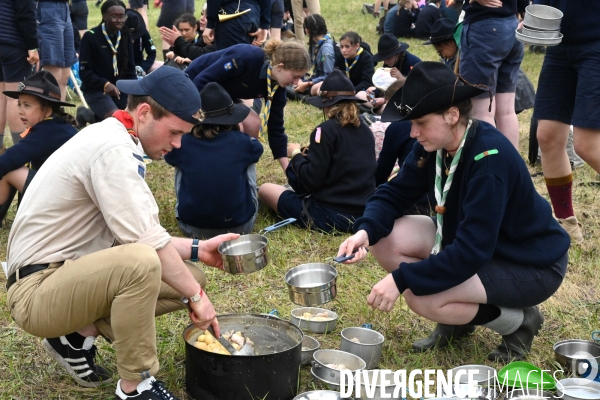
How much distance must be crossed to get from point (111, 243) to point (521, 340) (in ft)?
6.27

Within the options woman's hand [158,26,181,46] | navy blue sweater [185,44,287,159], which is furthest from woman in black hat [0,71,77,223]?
woman's hand [158,26,181,46]

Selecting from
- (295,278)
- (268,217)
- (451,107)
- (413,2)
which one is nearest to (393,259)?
(295,278)

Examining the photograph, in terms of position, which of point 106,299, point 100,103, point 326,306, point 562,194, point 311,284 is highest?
point 106,299

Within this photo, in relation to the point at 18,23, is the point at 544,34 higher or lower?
higher

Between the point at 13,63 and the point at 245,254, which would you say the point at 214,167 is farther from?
the point at 13,63

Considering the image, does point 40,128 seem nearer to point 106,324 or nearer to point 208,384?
point 106,324

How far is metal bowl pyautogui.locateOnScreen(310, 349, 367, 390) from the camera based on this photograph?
3131mm

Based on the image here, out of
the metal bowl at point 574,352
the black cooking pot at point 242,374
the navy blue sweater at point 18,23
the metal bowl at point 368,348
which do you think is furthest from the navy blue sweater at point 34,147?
the metal bowl at point 574,352

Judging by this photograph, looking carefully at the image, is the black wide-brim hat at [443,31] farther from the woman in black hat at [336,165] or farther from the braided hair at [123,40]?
the braided hair at [123,40]

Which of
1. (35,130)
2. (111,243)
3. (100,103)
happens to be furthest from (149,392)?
(100,103)

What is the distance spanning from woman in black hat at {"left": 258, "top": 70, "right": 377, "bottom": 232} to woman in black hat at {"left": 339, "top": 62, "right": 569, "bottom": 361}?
1.52 meters

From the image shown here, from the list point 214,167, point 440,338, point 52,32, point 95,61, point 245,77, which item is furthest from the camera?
point 95,61

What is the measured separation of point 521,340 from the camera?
3.47 metres

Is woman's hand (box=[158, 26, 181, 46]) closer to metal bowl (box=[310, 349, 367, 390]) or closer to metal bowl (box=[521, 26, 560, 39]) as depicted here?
metal bowl (box=[521, 26, 560, 39])
